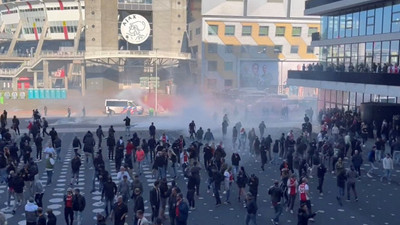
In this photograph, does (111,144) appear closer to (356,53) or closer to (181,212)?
(181,212)

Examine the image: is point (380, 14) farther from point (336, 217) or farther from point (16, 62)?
point (16, 62)

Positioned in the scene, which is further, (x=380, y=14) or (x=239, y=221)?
(x=380, y=14)

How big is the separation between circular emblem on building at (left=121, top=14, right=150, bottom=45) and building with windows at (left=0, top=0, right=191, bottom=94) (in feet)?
0.56

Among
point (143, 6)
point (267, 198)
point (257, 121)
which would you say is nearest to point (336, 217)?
point (267, 198)

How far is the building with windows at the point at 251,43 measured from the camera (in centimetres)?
6569

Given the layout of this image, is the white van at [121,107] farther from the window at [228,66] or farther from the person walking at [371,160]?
the person walking at [371,160]

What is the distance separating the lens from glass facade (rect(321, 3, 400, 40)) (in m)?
31.1

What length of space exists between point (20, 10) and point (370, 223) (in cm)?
8314

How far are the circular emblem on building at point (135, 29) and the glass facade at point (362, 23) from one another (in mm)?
40689

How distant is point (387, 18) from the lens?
31750 millimetres

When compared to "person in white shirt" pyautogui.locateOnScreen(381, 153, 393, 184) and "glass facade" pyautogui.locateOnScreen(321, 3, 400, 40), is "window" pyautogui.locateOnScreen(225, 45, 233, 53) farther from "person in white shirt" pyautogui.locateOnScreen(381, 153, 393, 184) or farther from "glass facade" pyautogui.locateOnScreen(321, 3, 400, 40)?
"person in white shirt" pyautogui.locateOnScreen(381, 153, 393, 184)

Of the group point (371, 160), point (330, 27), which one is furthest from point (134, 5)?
point (371, 160)

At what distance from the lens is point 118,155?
19.8m

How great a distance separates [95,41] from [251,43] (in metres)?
26.9
